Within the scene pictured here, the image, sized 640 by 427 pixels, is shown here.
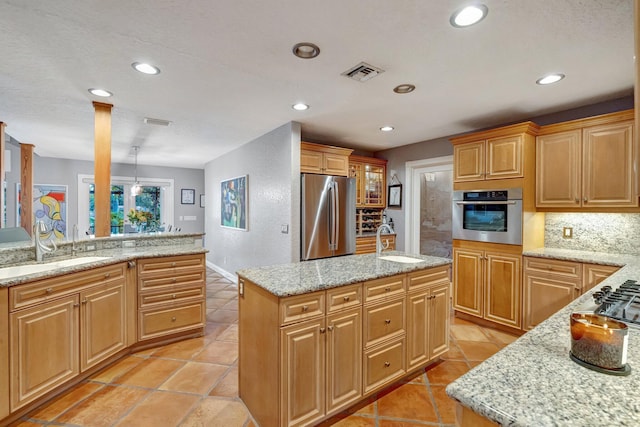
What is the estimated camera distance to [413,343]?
2.29m

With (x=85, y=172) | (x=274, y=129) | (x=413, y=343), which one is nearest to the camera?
(x=413, y=343)

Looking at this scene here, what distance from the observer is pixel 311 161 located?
394 cm

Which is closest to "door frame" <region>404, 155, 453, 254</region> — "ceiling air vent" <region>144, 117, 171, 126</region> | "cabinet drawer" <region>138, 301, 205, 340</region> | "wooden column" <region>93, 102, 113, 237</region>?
"cabinet drawer" <region>138, 301, 205, 340</region>

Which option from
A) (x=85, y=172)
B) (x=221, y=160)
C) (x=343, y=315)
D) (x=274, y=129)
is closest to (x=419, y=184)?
(x=274, y=129)

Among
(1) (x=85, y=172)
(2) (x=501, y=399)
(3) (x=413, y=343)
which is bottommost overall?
(3) (x=413, y=343)

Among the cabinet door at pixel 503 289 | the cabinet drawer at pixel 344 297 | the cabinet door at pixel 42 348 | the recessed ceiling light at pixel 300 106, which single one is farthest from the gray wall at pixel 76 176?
the cabinet door at pixel 503 289

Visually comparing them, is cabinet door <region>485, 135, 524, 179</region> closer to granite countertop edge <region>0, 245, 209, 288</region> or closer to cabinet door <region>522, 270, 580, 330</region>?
cabinet door <region>522, 270, 580, 330</region>

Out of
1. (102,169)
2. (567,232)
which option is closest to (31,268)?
(102,169)

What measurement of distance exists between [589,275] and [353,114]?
8.98 ft

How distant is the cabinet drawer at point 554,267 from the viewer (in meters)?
2.76

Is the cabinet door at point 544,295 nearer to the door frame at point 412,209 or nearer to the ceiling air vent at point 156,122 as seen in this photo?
the door frame at point 412,209

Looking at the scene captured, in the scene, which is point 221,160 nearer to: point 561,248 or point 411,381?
point 411,381

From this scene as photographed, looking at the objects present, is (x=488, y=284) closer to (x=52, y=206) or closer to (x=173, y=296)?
(x=173, y=296)

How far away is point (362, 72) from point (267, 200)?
2345 millimetres
